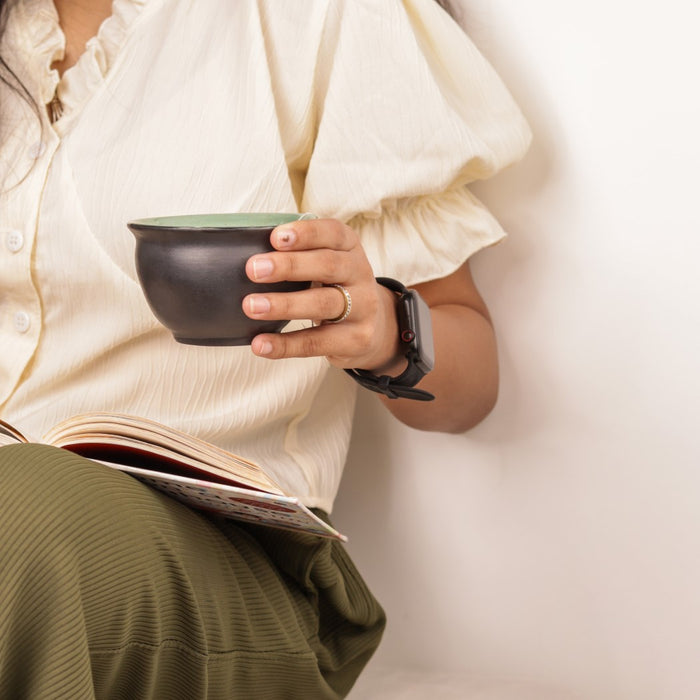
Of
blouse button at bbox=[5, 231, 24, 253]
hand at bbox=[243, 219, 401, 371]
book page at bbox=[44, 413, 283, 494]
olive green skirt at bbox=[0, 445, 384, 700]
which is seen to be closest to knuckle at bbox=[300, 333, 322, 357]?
hand at bbox=[243, 219, 401, 371]

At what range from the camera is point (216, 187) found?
3.50ft

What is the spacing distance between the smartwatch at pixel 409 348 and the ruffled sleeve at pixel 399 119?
0.24m

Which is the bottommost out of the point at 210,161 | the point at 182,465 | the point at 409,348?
the point at 182,465

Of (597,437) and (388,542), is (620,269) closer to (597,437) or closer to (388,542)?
(597,437)

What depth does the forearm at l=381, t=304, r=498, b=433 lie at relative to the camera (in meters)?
1.08

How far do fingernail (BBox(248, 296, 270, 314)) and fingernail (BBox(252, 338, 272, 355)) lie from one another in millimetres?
36

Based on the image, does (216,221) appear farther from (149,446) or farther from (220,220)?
(149,446)

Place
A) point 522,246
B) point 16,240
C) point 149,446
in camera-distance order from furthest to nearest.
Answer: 1. point 522,246
2. point 16,240
3. point 149,446

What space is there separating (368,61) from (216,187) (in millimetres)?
233

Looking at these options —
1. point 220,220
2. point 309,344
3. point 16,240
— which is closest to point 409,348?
point 309,344

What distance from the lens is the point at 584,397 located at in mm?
1138

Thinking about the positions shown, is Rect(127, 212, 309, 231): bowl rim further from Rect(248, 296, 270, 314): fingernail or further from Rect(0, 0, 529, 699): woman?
Rect(0, 0, 529, 699): woman

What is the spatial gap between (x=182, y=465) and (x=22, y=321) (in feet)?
1.37

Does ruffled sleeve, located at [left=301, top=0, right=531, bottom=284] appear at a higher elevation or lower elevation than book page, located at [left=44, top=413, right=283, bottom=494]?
higher
